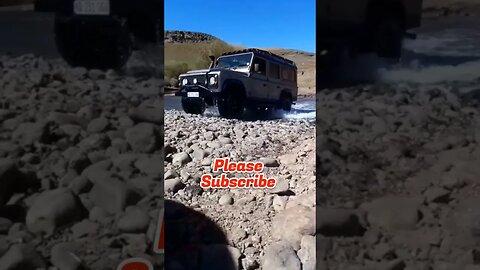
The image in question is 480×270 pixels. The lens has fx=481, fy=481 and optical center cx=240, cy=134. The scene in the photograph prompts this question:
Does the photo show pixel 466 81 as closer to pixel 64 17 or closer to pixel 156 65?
pixel 156 65

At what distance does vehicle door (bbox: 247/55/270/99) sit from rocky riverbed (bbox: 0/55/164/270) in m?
0.41

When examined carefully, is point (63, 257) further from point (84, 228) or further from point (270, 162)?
point (270, 162)

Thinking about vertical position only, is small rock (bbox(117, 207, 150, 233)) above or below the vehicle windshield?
below

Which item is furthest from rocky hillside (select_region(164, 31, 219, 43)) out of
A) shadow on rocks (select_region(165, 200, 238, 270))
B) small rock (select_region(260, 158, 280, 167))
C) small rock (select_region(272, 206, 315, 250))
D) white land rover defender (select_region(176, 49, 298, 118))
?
small rock (select_region(272, 206, 315, 250))

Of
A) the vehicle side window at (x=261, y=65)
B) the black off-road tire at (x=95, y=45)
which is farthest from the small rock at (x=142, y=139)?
the vehicle side window at (x=261, y=65)

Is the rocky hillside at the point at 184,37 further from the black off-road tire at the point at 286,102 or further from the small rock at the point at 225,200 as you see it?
the small rock at the point at 225,200

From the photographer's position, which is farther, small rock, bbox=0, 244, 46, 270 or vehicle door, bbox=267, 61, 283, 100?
vehicle door, bbox=267, 61, 283, 100

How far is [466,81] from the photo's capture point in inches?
84.0

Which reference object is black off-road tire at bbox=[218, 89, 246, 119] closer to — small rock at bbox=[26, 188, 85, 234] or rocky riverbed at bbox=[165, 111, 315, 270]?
rocky riverbed at bbox=[165, 111, 315, 270]

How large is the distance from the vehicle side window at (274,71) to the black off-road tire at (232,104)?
0.49 ft

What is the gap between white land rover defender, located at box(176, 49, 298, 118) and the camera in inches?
80.9

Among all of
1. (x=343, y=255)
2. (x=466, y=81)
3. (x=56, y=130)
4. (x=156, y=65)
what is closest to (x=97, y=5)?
(x=156, y=65)

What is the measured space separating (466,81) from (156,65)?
4.46 ft

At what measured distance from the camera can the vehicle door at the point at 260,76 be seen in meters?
2.09
